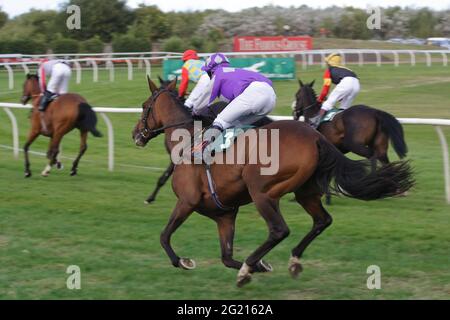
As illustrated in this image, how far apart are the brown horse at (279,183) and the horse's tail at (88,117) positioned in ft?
17.7

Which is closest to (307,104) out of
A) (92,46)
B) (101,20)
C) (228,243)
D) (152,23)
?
(228,243)

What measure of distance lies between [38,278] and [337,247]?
2503mm

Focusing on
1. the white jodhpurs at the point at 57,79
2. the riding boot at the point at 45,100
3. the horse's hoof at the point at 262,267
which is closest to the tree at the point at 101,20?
the white jodhpurs at the point at 57,79

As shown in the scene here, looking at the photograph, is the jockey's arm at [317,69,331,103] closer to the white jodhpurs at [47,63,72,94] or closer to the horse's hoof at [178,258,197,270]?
the white jodhpurs at [47,63,72,94]

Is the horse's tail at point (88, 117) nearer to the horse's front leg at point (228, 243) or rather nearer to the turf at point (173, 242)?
the turf at point (173, 242)

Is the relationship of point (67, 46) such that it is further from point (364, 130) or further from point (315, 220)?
point (315, 220)

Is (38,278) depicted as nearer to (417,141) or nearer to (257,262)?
(257,262)

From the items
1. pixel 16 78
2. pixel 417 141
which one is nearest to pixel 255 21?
pixel 16 78

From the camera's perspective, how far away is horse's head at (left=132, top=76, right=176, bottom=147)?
6617 millimetres

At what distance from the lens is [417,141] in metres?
14.5

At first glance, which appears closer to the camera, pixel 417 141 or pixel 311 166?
pixel 311 166

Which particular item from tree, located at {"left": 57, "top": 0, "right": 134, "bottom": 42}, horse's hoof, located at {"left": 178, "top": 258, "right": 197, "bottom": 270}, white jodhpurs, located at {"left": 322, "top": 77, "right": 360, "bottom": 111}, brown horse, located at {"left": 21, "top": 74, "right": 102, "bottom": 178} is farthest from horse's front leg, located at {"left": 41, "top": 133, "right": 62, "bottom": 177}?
tree, located at {"left": 57, "top": 0, "right": 134, "bottom": 42}

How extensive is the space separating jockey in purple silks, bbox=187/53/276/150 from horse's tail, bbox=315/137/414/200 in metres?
0.73

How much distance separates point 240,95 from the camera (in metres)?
6.09
